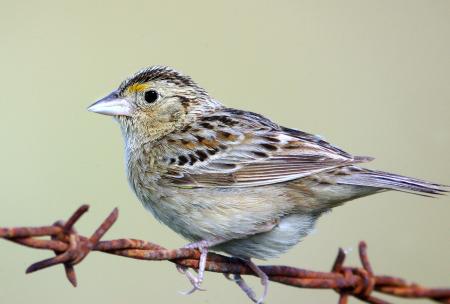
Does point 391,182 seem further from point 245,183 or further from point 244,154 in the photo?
point 244,154

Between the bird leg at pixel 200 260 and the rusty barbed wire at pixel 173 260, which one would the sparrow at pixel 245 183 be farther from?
the rusty barbed wire at pixel 173 260

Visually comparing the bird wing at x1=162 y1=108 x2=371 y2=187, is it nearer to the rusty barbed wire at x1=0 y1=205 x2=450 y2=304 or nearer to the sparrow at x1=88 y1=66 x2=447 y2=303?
the sparrow at x1=88 y1=66 x2=447 y2=303

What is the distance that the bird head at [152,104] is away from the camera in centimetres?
666

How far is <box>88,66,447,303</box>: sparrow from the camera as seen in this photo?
5.62m

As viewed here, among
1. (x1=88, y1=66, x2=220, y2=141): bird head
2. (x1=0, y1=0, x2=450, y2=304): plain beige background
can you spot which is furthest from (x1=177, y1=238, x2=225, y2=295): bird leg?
(x1=0, y1=0, x2=450, y2=304): plain beige background

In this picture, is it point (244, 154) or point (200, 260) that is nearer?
point (200, 260)

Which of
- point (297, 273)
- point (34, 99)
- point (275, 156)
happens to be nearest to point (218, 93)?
point (34, 99)

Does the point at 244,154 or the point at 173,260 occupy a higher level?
the point at 244,154

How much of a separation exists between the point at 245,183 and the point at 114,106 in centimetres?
141

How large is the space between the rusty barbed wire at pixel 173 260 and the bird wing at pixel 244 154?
2.64 ft

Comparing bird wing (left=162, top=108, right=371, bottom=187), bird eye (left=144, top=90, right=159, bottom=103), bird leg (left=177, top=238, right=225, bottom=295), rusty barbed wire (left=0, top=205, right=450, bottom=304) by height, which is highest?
bird eye (left=144, top=90, right=159, bottom=103)

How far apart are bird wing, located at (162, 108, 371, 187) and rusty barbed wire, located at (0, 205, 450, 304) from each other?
804 millimetres

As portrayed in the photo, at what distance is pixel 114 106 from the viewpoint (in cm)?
669

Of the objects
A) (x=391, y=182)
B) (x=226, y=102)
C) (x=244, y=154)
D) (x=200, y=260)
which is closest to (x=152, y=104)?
(x=244, y=154)
